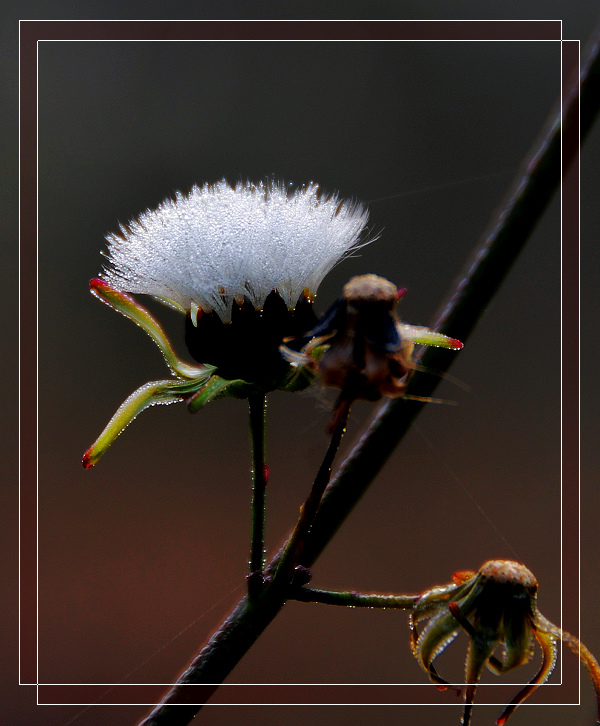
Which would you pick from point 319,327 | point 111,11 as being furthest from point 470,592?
point 111,11

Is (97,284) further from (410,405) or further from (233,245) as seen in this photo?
(410,405)

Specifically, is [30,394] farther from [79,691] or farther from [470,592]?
[470,592]

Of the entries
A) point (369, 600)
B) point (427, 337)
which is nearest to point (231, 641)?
point (369, 600)

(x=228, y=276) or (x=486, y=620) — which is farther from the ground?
(x=228, y=276)

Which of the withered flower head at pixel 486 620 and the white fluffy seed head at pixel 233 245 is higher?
the white fluffy seed head at pixel 233 245

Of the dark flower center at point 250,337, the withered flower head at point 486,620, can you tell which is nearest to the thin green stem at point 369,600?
the withered flower head at point 486,620

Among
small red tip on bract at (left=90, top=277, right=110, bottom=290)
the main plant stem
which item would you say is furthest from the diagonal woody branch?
small red tip on bract at (left=90, top=277, right=110, bottom=290)

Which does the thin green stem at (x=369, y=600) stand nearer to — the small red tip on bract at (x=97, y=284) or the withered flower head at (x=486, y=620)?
the withered flower head at (x=486, y=620)
